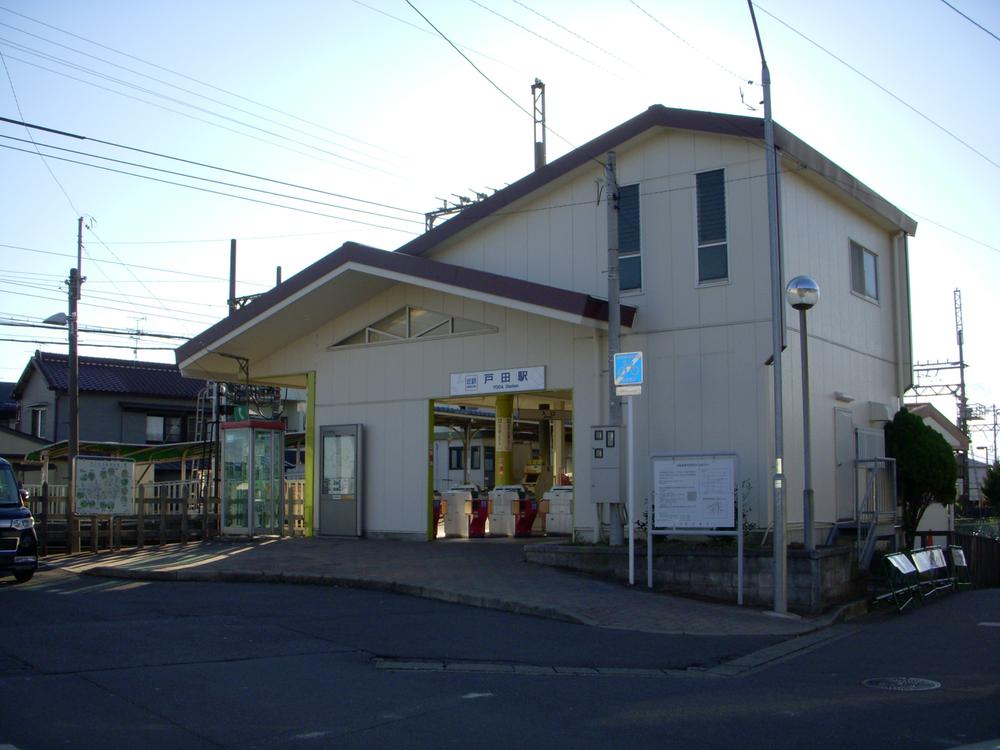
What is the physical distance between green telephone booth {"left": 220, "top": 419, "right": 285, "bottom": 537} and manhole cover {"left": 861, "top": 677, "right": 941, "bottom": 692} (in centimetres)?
1446

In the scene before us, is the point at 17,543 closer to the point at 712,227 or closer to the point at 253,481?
the point at 253,481

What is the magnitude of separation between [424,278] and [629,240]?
12.7 ft

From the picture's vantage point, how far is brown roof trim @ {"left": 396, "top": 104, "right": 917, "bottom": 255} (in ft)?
53.2

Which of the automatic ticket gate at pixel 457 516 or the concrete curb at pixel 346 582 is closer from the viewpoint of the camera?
the concrete curb at pixel 346 582

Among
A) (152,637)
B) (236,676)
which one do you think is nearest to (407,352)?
(152,637)

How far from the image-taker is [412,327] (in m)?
20.4

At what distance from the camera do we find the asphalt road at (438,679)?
683cm

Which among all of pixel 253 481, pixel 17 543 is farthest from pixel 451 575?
pixel 253 481

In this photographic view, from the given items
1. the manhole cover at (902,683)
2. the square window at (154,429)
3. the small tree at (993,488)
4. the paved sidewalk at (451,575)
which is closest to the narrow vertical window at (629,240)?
the paved sidewalk at (451,575)

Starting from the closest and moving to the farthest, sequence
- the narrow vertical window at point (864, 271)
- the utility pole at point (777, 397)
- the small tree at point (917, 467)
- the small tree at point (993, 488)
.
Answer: the utility pole at point (777, 397), the small tree at point (917, 467), the narrow vertical window at point (864, 271), the small tree at point (993, 488)

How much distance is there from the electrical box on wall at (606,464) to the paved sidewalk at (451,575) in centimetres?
133

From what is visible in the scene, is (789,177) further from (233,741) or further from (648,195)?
(233,741)

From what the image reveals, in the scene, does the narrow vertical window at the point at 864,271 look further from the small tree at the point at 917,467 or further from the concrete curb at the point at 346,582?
the concrete curb at the point at 346,582

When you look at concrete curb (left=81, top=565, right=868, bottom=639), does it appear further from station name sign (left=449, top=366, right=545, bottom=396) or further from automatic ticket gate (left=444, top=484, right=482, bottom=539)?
automatic ticket gate (left=444, top=484, right=482, bottom=539)
